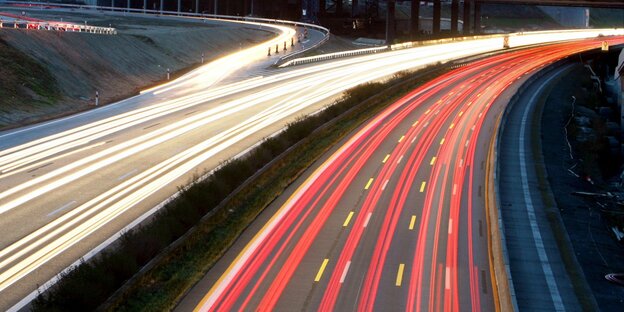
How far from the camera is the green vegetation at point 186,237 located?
68.9ft

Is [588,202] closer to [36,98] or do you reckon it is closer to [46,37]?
[36,98]

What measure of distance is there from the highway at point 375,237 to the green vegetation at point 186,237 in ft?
2.03

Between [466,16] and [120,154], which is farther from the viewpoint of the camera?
[466,16]

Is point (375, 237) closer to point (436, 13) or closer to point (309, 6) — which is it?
point (309, 6)

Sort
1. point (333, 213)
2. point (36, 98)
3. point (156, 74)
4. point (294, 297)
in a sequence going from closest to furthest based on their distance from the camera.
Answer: point (294, 297) → point (333, 213) → point (36, 98) → point (156, 74)

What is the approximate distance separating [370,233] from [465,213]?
16.5ft

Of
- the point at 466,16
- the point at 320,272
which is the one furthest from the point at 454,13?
Answer: the point at 320,272

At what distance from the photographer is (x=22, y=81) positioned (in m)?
52.2

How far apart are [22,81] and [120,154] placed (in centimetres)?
1601

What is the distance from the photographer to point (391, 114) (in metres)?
57.4

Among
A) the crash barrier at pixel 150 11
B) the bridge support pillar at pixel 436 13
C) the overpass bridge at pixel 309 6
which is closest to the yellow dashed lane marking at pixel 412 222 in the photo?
the crash barrier at pixel 150 11

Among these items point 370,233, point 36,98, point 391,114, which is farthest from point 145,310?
point 391,114

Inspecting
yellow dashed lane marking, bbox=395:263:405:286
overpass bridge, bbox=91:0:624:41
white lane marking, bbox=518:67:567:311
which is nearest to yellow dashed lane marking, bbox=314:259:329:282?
yellow dashed lane marking, bbox=395:263:405:286

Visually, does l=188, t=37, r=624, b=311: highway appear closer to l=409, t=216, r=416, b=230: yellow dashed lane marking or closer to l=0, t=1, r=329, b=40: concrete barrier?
l=409, t=216, r=416, b=230: yellow dashed lane marking
